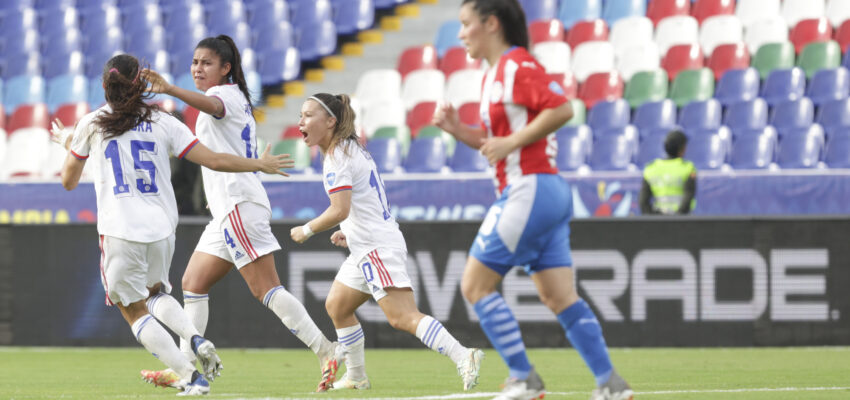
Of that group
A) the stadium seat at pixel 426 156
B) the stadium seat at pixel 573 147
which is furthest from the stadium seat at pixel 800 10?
the stadium seat at pixel 426 156

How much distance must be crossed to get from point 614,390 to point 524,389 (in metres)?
0.37

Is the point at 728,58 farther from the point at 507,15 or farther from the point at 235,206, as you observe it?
the point at 507,15

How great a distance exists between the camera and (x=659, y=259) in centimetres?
1044

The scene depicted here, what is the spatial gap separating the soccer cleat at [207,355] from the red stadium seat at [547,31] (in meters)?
11.5

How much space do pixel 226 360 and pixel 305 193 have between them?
10.5 feet

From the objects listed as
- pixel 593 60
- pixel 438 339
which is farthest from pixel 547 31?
pixel 438 339

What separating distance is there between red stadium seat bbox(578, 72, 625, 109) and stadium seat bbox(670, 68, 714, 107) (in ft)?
2.43

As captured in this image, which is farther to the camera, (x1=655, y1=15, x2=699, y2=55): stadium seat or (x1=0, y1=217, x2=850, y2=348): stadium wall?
(x1=655, y1=15, x2=699, y2=55): stadium seat

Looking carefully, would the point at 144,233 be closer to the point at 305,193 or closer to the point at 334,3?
the point at 305,193

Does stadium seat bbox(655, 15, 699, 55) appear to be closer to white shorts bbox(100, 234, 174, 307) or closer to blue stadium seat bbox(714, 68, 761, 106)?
blue stadium seat bbox(714, 68, 761, 106)

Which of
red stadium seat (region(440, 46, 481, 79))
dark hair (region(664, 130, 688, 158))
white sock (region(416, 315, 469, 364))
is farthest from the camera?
red stadium seat (region(440, 46, 481, 79))

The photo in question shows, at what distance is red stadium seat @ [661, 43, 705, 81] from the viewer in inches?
627

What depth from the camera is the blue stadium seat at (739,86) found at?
15078 millimetres

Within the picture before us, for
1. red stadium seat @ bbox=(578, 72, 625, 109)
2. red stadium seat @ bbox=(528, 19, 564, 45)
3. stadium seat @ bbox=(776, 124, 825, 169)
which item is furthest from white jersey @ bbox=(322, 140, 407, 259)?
red stadium seat @ bbox=(528, 19, 564, 45)
